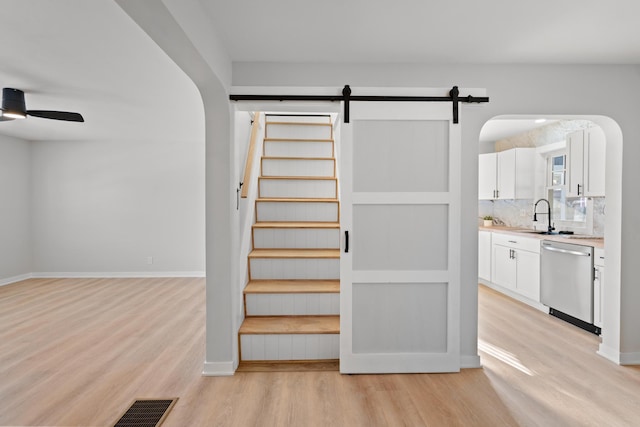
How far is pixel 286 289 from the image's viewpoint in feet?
10.3

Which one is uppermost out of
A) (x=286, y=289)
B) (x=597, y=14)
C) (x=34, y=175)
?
(x=597, y=14)

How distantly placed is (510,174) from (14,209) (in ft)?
27.6

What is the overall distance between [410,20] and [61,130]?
572 cm

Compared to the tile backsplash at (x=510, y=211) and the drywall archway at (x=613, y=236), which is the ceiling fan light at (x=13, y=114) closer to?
the drywall archway at (x=613, y=236)

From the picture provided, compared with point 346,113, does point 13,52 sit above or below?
above

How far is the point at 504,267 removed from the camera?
16.4 ft

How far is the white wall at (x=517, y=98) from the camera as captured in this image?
282 cm

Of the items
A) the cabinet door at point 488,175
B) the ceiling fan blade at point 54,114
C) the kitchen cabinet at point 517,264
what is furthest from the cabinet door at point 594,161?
the ceiling fan blade at point 54,114

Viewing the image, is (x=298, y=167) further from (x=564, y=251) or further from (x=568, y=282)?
(x=568, y=282)

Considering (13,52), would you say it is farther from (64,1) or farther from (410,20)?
(410,20)

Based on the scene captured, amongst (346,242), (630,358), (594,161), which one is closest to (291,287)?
(346,242)

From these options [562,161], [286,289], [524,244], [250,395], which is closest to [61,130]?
[286,289]

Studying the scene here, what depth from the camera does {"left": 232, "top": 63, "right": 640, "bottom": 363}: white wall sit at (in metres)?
2.82

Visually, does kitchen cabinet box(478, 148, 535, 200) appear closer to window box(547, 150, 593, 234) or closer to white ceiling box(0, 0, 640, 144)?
window box(547, 150, 593, 234)
